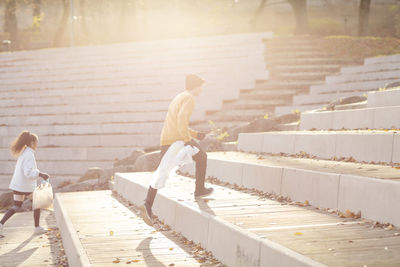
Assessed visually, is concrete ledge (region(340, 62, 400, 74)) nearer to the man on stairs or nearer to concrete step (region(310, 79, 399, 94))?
concrete step (region(310, 79, 399, 94))

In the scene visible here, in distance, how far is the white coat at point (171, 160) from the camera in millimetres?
6492

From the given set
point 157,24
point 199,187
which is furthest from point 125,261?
point 157,24

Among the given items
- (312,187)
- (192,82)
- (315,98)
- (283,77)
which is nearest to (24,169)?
(192,82)

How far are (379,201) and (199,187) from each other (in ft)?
8.83

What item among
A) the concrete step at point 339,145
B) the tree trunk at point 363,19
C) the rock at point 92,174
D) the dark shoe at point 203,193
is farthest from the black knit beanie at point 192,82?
the tree trunk at point 363,19

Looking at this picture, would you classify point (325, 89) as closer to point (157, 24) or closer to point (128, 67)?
point (128, 67)

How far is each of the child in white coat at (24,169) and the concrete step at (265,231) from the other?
235cm

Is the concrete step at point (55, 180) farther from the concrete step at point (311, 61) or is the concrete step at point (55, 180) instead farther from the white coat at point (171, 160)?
the concrete step at point (311, 61)

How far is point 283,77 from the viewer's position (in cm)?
1719

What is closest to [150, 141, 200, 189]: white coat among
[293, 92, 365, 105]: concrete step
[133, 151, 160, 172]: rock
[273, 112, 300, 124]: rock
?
[133, 151, 160, 172]: rock

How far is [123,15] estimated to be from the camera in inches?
1446

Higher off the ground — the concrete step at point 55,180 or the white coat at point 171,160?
the white coat at point 171,160

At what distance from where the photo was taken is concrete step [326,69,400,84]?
44.8 ft

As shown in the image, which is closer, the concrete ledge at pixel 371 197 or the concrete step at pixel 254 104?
the concrete ledge at pixel 371 197
